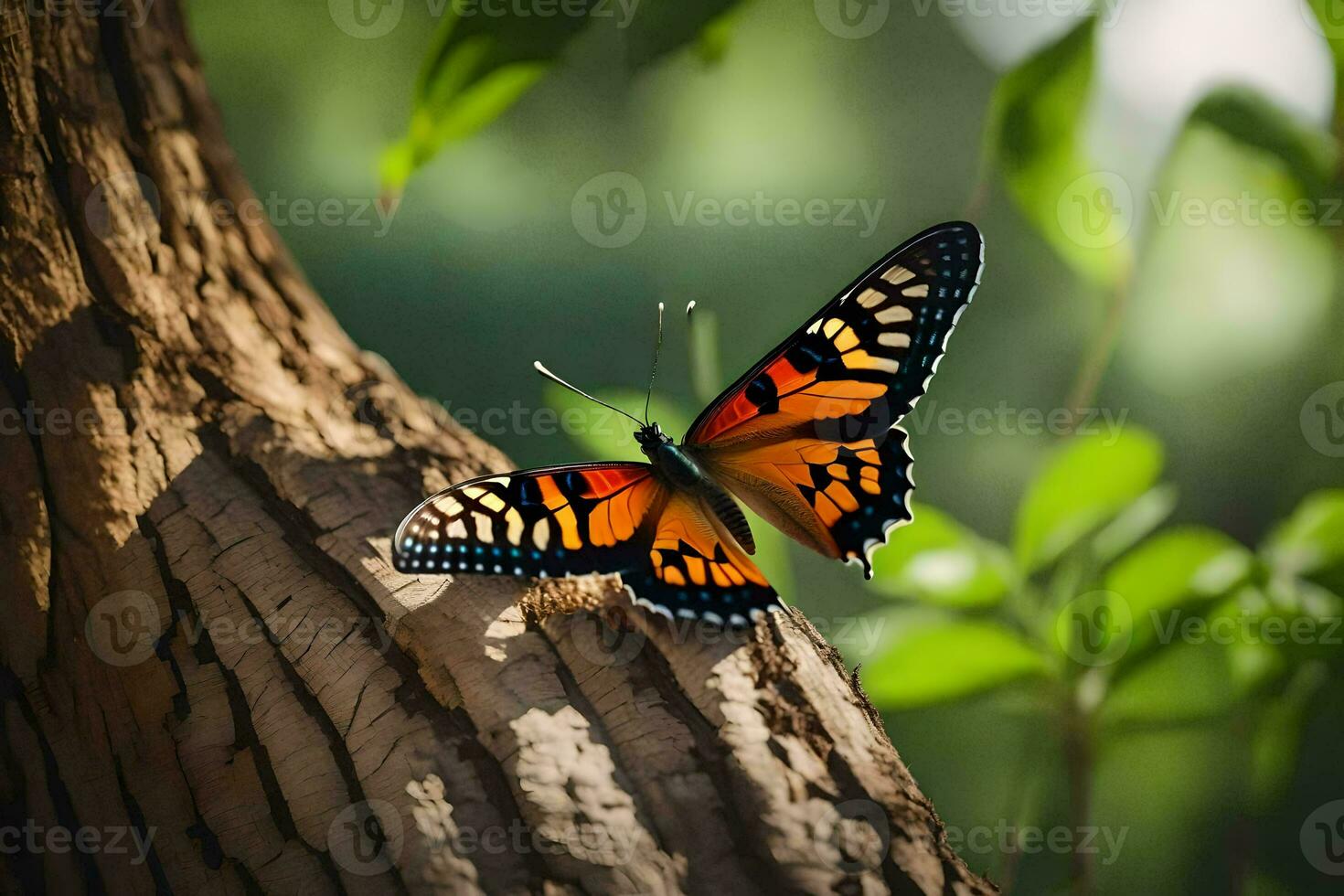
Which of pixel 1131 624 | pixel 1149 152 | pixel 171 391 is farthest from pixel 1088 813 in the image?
pixel 171 391

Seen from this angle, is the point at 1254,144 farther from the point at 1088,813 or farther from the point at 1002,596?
the point at 1088,813
